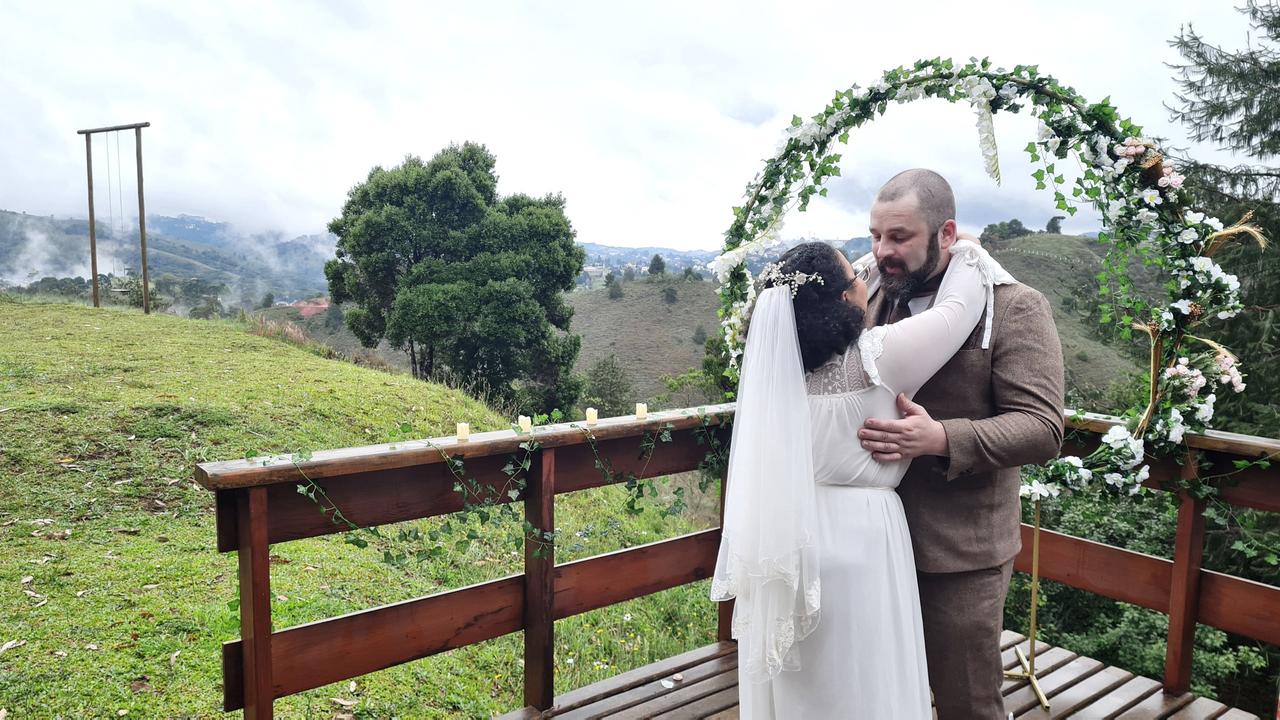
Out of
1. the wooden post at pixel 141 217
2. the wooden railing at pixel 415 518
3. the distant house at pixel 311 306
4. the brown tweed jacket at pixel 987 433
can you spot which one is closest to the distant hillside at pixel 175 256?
the distant house at pixel 311 306

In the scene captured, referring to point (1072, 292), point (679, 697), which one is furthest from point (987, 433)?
point (1072, 292)

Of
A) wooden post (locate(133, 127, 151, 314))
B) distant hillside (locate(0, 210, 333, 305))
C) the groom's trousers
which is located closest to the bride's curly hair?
the groom's trousers

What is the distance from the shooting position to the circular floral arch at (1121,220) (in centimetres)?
238

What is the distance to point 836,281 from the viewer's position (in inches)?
65.0

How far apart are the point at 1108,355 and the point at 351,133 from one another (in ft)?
174

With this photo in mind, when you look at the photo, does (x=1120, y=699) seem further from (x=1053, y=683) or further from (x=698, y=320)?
(x=698, y=320)

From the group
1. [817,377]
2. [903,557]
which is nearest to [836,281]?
[817,377]

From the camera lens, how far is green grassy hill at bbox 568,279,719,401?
24.6 m

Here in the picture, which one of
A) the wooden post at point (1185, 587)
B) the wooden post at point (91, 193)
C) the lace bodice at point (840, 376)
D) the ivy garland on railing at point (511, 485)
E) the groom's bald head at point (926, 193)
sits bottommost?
the wooden post at point (1185, 587)

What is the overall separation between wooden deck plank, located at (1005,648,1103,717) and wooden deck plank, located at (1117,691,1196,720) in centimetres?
19

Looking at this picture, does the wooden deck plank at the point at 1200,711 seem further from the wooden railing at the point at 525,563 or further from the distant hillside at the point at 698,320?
the distant hillside at the point at 698,320

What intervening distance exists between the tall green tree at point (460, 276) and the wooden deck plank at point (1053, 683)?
14738 mm

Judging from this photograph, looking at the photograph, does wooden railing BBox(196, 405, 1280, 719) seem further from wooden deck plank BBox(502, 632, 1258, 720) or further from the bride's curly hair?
the bride's curly hair

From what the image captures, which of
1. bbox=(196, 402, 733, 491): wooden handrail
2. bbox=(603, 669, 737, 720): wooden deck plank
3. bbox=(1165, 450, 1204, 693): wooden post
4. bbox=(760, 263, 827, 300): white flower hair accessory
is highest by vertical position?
bbox=(760, 263, 827, 300): white flower hair accessory
